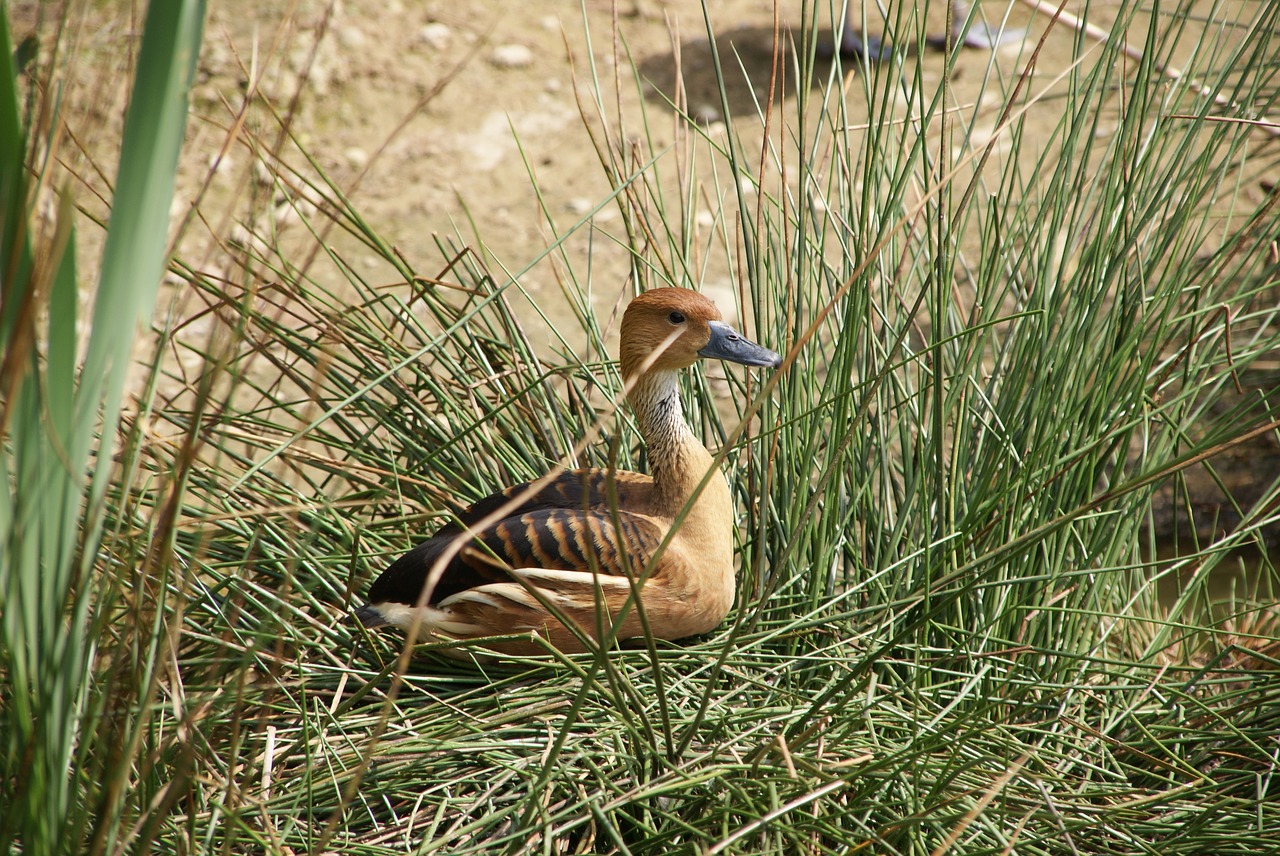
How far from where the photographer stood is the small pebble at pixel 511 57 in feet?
16.0

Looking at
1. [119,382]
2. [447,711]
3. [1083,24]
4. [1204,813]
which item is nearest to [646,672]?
[447,711]

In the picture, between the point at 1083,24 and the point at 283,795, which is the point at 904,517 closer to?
the point at 1083,24

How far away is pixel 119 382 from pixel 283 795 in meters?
0.80

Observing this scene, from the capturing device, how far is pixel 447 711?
70.4 inches

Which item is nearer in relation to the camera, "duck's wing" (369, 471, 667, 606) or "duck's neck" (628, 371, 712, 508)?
"duck's wing" (369, 471, 667, 606)

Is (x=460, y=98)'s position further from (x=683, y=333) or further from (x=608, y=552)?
(x=608, y=552)

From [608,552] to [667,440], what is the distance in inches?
9.9

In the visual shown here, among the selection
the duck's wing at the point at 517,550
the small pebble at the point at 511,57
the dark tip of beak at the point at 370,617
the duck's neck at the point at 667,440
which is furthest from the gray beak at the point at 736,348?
the small pebble at the point at 511,57

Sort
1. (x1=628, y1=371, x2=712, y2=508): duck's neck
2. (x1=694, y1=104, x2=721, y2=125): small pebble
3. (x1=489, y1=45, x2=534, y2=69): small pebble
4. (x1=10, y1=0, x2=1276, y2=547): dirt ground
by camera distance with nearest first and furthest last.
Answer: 1. (x1=628, y1=371, x2=712, y2=508): duck's neck
2. (x1=10, y1=0, x2=1276, y2=547): dirt ground
3. (x1=694, y1=104, x2=721, y2=125): small pebble
4. (x1=489, y1=45, x2=534, y2=69): small pebble

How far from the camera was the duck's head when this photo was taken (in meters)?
1.98

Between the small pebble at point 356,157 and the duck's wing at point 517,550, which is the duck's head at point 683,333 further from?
the small pebble at point 356,157

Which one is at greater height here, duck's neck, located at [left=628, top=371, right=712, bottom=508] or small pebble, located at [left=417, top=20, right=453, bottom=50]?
small pebble, located at [left=417, top=20, right=453, bottom=50]

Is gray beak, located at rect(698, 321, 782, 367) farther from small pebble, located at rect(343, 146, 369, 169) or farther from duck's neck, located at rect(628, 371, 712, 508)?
small pebble, located at rect(343, 146, 369, 169)

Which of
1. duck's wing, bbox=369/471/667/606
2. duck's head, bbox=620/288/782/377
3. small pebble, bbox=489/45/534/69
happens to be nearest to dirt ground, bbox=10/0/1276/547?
small pebble, bbox=489/45/534/69
